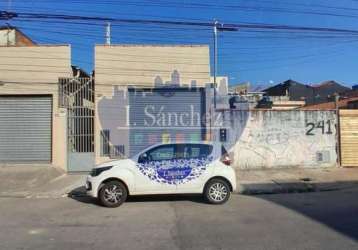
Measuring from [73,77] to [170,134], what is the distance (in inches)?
194

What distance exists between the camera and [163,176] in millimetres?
12836

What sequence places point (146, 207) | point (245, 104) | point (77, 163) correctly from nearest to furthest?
point (146, 207), point (77, 163), point (245, 104)

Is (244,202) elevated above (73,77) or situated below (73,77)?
below

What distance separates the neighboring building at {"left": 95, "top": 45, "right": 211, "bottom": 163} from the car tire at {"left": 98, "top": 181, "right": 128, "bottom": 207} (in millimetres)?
Result: 8563

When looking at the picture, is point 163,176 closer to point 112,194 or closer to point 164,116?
point 112,194

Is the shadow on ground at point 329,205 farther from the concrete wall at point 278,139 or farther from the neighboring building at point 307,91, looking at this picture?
the neighboring building at point 307,91

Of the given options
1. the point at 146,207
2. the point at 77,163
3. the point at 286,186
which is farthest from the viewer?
the point at 77,163

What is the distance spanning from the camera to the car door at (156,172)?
12.8 m

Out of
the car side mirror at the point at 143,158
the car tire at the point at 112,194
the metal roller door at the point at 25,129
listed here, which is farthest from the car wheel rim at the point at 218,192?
the metal roller door at the point at 25,129

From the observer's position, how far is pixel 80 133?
2153 centimetres

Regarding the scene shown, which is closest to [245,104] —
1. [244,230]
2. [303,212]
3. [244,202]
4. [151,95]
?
[151,95]

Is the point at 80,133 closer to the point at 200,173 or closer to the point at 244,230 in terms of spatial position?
the point at 200,173

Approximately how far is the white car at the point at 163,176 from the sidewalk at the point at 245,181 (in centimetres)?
284

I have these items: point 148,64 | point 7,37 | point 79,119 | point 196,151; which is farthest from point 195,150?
point 7,37
